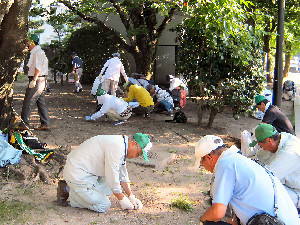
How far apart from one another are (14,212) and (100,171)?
106 cm

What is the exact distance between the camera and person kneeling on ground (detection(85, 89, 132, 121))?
29.9 ft

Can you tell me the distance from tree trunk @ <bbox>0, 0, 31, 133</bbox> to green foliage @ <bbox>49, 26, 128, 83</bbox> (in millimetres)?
8474

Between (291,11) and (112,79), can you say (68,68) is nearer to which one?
(112,79)

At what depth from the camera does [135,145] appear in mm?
4238

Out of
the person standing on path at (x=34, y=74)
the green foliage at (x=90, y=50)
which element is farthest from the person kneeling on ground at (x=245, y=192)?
the green foliage at (x=90, y=50)

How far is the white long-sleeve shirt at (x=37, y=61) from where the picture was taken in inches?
297

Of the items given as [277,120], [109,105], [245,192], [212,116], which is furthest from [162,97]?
[245,192]

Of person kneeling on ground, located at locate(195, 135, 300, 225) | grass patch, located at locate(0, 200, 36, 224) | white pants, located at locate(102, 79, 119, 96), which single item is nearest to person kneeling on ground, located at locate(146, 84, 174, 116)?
white pants, located at locate(102, 79, 119, 96)

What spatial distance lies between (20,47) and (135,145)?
12.3 feet

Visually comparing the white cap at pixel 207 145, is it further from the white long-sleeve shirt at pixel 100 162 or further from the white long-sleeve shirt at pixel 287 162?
the white long-sleeve shirt at pixel 100 162

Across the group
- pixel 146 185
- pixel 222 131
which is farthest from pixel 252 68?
pixel 146 185

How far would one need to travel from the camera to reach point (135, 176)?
6.09 metres

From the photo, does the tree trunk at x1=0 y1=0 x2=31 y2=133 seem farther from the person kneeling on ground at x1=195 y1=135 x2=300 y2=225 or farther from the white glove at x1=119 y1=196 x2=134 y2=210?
the person kneeling on ground at x1=195 y1=135 x2=300 y2=225

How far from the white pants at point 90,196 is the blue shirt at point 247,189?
2.06 metres
